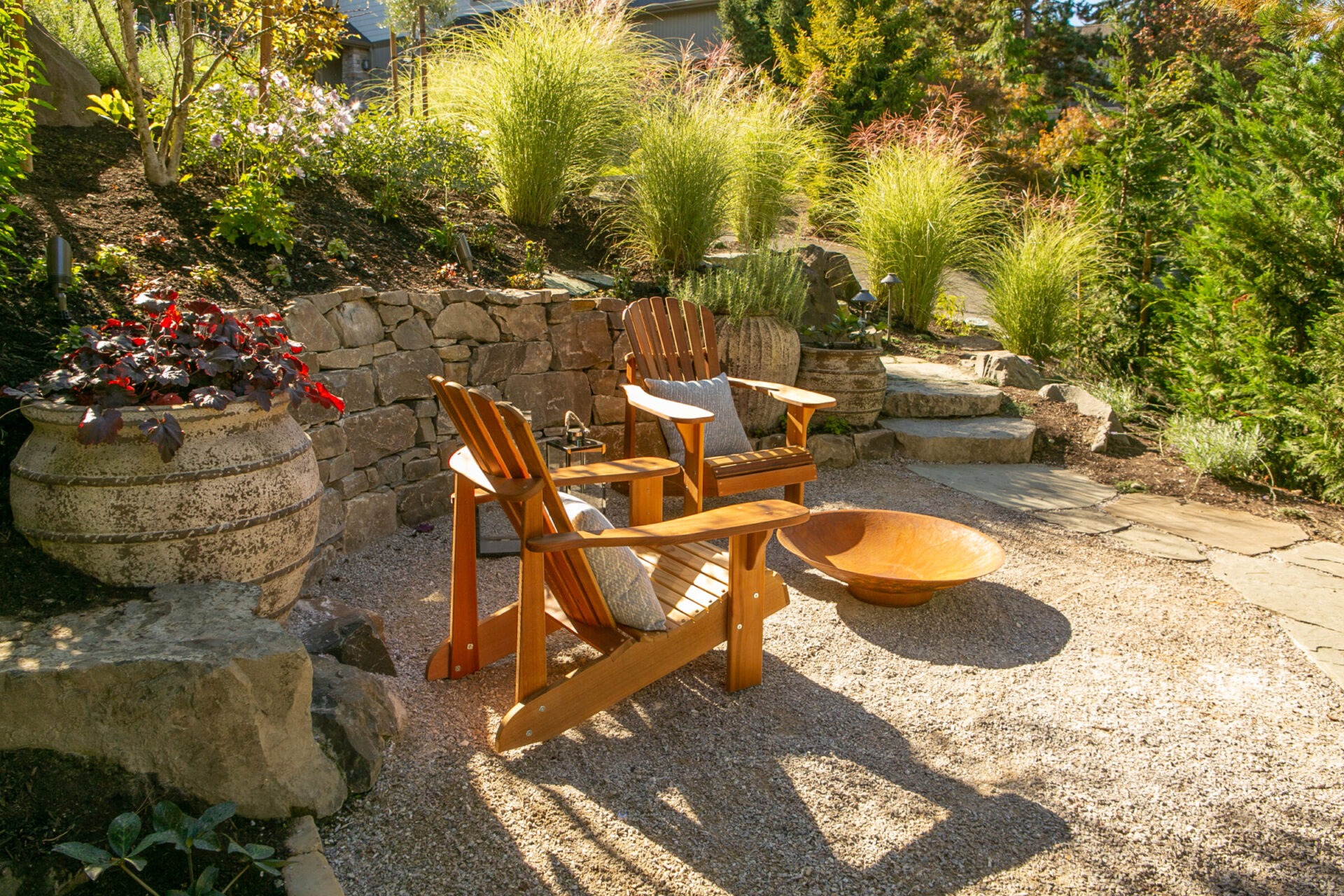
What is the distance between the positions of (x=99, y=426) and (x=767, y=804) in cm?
173

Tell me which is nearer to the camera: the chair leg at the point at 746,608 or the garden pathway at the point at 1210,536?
the chair leg at the point at 746,608

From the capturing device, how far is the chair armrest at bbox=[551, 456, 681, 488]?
242cm

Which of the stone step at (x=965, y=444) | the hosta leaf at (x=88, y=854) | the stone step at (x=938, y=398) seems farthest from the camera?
the stone step at (x=938, y=398)

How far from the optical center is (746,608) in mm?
2371

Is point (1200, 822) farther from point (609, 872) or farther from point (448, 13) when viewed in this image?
point (448, 13)

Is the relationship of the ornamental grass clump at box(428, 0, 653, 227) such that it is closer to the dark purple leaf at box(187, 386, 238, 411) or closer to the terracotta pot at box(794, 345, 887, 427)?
the terracotta pot at box(794, 345, 887, 427)

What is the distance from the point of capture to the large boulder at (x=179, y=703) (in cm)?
156

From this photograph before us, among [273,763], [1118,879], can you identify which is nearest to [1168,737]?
[1118,879]

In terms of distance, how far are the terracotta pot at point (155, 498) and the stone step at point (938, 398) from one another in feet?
12.7

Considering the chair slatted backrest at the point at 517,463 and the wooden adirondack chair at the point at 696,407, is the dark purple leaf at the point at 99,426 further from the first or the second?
the wooden adirondack chair at the point at 696,407

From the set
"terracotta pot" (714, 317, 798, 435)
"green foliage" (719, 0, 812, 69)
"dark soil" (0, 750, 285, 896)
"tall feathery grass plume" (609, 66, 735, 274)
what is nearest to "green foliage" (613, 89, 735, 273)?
"tall feathery grass plume" (609, 66, 735, 274)

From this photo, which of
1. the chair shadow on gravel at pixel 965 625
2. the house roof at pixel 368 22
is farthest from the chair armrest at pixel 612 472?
the house roof at pixel 368 22

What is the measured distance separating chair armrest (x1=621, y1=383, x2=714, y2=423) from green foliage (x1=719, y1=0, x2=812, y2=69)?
12547 mm

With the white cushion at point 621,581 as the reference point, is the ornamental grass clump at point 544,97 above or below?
above
